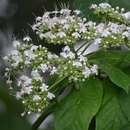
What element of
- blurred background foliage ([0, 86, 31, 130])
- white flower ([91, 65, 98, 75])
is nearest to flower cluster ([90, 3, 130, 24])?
white flower ([91, 65, 98, 75])

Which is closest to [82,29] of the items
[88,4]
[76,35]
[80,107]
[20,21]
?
[76,35]

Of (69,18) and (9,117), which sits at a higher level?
(69,18)

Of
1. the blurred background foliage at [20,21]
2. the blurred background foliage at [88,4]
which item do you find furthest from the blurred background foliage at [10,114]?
the blurred background foliage at [88,4]

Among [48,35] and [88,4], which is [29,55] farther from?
[88,4]

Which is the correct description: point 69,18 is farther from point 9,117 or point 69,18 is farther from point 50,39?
point 9,117

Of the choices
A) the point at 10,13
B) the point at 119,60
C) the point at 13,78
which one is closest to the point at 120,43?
the point at 119,60

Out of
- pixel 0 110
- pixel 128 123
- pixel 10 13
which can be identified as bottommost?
pixel 128 123

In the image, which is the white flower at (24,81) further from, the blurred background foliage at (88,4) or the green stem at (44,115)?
the blurred background foliage at (88,4)
